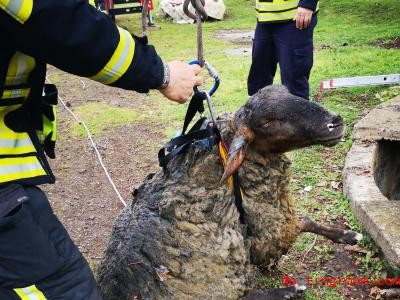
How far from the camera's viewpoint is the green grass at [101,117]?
22.7ft

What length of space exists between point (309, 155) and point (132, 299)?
9.95 feet

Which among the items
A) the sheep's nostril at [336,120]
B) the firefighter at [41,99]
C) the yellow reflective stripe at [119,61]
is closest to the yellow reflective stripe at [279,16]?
the sheep's nostril at [336,120]

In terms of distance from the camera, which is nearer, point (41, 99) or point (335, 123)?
point (41, 99)

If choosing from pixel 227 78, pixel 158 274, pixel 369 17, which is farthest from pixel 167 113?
pixel 369 17

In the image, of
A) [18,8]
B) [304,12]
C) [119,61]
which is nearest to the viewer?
[18,8]

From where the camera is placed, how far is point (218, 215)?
2.91m

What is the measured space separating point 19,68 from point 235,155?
4.43 feet

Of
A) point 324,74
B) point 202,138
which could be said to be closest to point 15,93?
point 202,138

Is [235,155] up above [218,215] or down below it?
above

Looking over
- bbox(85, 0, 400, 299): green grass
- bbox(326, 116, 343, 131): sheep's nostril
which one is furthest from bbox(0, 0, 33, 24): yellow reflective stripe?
bbox(85, 0, 400, 299): green grass

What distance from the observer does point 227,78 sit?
345 inches

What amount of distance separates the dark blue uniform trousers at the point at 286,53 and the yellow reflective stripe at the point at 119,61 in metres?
3.48

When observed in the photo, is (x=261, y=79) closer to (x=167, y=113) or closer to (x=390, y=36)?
(x=167, y=113)

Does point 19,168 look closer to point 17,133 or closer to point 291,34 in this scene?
point 17,133
